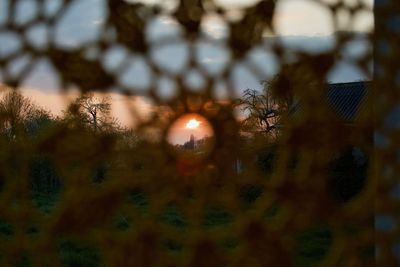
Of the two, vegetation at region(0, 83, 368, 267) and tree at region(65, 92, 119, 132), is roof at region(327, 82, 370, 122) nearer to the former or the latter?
vegetation at region(0, 83, 368, 267)

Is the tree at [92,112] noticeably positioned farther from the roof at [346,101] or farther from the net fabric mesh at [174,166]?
the roof at [346,101]

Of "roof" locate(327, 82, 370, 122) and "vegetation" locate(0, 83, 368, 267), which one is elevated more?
"roof" locate(327, 82, 370, 122)

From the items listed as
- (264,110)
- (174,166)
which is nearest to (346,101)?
(264,110)

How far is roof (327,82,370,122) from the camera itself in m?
0.46

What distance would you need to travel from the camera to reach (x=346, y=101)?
61 cm

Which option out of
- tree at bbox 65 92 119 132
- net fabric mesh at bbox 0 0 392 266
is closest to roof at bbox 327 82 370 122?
net fabric mesh at bbox 0 0 392 266

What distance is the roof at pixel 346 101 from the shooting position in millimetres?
463

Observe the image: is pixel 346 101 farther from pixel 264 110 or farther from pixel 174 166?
pixel 174 166

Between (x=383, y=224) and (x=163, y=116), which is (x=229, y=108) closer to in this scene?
(x=163, y=116)

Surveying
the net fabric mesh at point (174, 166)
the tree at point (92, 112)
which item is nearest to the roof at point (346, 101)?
the net fabric mesh at point (174, 166)

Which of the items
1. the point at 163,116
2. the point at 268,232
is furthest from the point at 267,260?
the point at 163,116

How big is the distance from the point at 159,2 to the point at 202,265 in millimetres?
192

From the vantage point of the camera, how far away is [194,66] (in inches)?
16.5

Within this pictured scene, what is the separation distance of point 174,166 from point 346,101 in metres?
0.28
